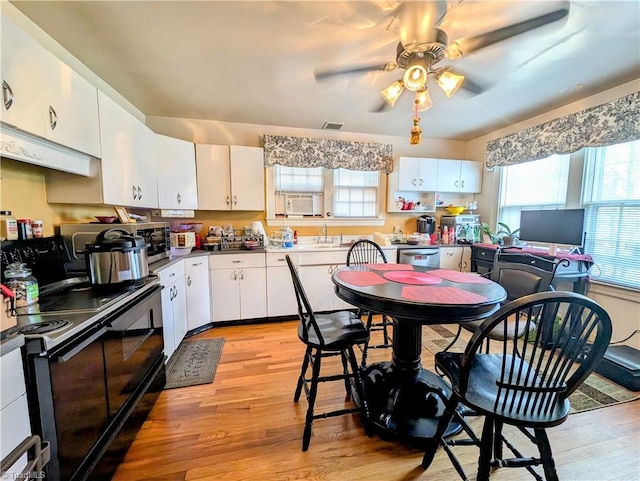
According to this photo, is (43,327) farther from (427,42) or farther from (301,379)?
(427,42)

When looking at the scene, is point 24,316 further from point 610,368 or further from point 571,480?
point 610,368

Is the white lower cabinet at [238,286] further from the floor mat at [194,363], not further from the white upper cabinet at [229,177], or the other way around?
the white upper cabinet at [229,177]

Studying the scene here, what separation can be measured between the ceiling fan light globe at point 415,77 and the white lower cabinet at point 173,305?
2221mm

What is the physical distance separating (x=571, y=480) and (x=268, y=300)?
2683 millimetres

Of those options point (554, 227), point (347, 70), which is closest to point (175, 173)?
point (347, 70)

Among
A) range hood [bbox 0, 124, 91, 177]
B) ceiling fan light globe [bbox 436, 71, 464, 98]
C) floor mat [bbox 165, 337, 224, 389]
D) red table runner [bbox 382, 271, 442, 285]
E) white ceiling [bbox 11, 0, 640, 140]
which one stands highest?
white ceiling [bbox 11, 0, 640, 140]

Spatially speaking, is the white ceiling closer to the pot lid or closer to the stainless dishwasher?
the pot lid

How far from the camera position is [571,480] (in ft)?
4.38

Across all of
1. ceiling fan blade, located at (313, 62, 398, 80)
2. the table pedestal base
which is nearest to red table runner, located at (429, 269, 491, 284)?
the table pedestal base

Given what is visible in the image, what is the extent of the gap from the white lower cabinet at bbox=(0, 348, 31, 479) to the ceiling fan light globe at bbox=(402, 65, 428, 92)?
220cm

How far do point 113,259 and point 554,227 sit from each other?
3.89 metres

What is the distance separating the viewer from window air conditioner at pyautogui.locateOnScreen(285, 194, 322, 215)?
377 centimetres

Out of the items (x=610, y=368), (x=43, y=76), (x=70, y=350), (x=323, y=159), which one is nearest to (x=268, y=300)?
(x=323, y=159)

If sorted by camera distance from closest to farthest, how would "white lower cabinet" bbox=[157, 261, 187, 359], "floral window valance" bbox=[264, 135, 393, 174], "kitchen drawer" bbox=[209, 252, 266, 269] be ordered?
"white lower cabinet" bbox=[157, 261, 187, 359] → "kitchen drawer" bbox=[209, 252, 266, 269] → "floral window valance" bbox=[264, 135, 393, 174]
